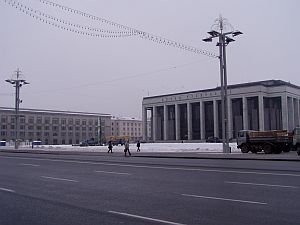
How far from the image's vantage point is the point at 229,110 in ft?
387

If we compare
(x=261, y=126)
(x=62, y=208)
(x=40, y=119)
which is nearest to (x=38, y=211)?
(x=62, y=208)

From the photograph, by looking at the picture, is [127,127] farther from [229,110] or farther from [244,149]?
[244,149]

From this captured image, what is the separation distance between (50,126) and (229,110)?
55.0m

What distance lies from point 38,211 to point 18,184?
5975 millimetres

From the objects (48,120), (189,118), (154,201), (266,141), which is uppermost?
(189,118)

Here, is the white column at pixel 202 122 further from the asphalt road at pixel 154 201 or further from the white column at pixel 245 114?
the asphalt road at pixel 154 201

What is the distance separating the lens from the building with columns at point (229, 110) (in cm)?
11319

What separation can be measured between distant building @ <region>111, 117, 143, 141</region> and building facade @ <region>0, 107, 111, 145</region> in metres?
20.5

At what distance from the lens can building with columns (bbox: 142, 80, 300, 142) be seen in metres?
113

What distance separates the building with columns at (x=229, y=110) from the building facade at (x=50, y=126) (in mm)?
20259

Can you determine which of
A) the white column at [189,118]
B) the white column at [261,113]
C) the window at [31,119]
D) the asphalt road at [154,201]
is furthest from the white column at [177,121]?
the asphalt road at [154,201]

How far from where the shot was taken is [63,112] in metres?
135

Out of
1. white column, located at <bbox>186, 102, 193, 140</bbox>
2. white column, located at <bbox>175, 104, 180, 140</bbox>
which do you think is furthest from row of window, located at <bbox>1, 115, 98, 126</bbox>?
white column, located at <bbox>186, 102, 193, 140</bbox>

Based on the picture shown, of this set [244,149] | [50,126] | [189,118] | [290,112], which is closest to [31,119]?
[50,126]
